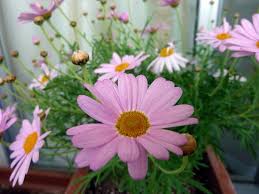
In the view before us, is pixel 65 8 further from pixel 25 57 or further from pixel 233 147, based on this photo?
pixel 233 147

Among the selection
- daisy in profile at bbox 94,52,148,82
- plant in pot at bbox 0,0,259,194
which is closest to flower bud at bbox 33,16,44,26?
plant in pot at bbox 0,0,259,194

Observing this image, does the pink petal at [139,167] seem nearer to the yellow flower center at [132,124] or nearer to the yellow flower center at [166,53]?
the yellow flower center at [132,124]

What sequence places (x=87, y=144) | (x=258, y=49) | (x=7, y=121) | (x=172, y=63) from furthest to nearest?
(x=172, y=63)
(x=7, y=121)
(x=258, y=49)
(x=87, y=144)

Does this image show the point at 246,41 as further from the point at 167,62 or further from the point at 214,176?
the point at 214,176

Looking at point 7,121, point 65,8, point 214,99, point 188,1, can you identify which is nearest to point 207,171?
point 214,99

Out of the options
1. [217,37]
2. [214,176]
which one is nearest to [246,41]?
[217,37]

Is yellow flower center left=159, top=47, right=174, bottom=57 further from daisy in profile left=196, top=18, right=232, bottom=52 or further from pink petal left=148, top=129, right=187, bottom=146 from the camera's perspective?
pink petal left=148, top=129, right=187, bottom=146
